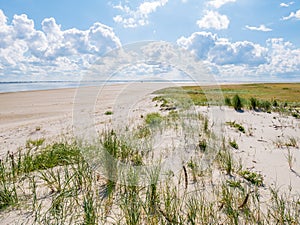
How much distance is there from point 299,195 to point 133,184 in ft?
7.15

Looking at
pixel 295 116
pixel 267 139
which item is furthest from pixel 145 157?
pixel 295 116

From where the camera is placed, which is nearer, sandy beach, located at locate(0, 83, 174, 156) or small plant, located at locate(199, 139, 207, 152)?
small plant, located at locate(199, 139, 207, 152)

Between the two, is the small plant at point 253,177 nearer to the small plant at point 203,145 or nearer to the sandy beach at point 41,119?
the small plant at point 203,145

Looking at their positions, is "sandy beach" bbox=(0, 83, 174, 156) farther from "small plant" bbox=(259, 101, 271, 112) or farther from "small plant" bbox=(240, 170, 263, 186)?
"small plant" bbox=(259, 101, 271, 112)

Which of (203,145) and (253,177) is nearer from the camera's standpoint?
(253,177)

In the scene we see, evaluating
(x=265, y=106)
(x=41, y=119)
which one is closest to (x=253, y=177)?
(x=265, y=106)

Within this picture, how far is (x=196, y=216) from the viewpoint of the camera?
245 centimetres

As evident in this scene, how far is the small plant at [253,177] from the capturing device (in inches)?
Answer: 132

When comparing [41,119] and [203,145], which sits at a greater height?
[203,145]

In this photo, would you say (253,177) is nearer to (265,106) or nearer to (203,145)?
(203,145)

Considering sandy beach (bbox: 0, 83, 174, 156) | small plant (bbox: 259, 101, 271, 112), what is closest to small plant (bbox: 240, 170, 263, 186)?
sandy beach (bbox: 0, 83, 174, 156)

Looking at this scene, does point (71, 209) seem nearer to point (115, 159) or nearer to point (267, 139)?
point (115, 159)

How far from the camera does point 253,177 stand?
3.46 m

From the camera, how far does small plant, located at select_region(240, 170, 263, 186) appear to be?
132 inches
